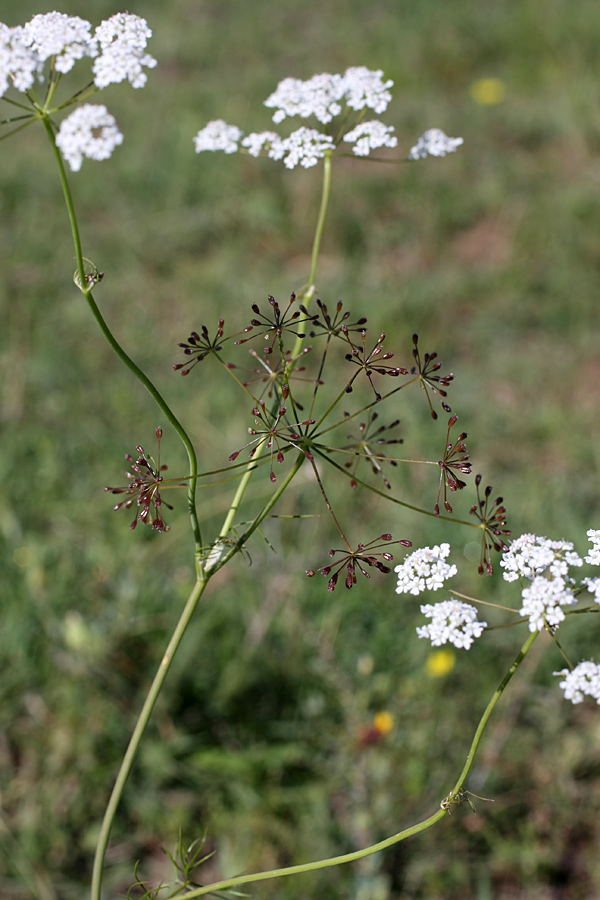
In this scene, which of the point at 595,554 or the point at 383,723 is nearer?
the point at 595,554

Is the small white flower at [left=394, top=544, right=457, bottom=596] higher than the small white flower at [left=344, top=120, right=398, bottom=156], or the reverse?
the small white flower at [left=344, top=120, right=398, bottom=156]

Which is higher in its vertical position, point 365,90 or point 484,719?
point 365,90

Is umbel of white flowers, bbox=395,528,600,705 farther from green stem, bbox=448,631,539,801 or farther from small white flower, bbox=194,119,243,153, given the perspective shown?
small white flower, bbox=194,119,243,153

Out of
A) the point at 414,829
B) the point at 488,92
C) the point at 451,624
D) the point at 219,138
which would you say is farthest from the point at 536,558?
the point at 488,92

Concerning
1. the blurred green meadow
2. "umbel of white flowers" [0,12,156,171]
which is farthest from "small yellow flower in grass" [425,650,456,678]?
"umbel of white flowers" [0,12,156,171]

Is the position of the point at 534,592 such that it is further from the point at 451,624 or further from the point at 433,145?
the point at 433,145

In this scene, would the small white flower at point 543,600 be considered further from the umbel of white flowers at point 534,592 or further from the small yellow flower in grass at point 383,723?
the small yellow flower in grass at point 383,723

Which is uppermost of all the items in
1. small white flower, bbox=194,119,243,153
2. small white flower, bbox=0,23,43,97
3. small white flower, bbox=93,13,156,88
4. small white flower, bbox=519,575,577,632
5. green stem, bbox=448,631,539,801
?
small white flower, bbox=194,119,243,153
